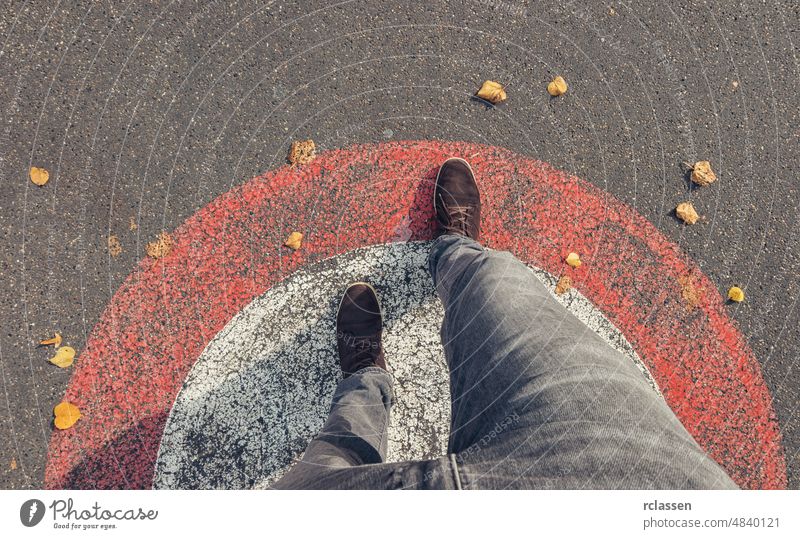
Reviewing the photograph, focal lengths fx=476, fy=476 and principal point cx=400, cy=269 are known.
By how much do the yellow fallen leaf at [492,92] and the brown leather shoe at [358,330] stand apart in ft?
3.47

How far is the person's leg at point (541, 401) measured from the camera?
1.42m

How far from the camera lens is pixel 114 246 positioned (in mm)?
2172

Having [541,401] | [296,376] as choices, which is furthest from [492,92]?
[296,376]

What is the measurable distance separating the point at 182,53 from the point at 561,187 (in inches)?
74.4

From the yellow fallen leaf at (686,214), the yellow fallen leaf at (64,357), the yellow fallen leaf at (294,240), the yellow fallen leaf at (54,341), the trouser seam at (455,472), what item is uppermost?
the yellow fallen leaf at (294,240)

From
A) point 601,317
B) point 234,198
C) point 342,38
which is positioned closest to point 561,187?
point 601,317

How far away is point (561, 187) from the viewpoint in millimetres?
2283

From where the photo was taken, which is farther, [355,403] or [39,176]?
[39,176]

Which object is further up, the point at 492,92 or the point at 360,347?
the point at 492,92

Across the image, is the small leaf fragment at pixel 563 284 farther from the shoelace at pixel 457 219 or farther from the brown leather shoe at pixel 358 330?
the brown leather shoe at pixel 358 330

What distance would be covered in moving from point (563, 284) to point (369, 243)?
3.09 ft

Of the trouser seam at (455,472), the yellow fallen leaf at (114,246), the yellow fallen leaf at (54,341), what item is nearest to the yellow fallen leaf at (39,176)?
the yellow fallen leaf at (114,246)

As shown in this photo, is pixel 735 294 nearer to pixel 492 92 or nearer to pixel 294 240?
pixel 492 92

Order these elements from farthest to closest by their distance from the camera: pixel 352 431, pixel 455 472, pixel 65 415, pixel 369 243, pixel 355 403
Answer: pixel 369 243 → pixel 65 415 → pixel 355 403 → pixel 352 431 → pixel 455 472
